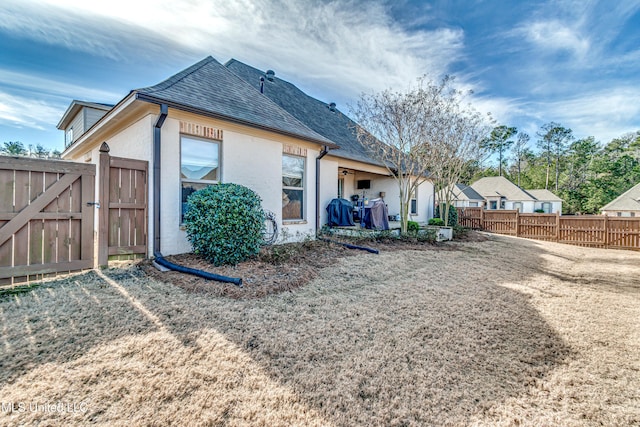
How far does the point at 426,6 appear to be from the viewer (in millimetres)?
7879

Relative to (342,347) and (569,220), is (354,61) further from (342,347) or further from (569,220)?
(569,220)

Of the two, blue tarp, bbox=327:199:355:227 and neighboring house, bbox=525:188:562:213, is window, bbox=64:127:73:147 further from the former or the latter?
neighboring house, bbox=525:188:562:213

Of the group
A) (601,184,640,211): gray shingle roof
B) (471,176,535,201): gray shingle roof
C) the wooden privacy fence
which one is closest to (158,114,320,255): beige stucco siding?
the wooden privacy fence

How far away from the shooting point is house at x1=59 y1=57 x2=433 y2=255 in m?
5.33

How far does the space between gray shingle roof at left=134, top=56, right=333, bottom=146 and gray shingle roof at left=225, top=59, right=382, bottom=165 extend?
2295 millimetres

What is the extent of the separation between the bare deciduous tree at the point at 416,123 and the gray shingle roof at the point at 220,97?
10.1 ft

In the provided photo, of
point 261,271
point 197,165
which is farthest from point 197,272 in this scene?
point 197,165

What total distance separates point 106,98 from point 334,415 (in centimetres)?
1697

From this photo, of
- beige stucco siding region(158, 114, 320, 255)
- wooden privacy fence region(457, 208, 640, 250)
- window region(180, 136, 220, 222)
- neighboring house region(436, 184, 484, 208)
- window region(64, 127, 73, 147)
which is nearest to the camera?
beige stucco siding region(158, 114, 320, 255)

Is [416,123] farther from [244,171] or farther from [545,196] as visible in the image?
[545,196]

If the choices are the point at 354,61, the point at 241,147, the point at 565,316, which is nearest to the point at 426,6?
the point at 354,61

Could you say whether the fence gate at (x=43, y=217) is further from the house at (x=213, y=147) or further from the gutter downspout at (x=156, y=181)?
the gutter downspout at (x=156, y=181)

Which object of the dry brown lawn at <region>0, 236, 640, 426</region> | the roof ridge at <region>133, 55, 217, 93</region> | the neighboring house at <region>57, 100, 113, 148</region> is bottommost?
the dry brown lawn at <region>0, 236, 640, 426</region>

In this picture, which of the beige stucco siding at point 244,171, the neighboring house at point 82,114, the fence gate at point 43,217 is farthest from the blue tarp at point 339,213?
the neighboring house at point 82,114
